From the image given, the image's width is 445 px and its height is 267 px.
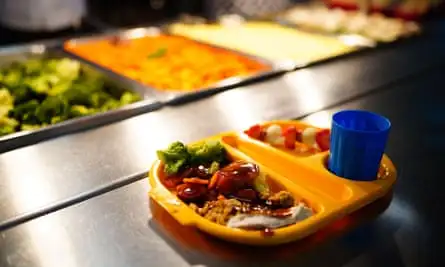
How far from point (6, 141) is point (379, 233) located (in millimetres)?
771

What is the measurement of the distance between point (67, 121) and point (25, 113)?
0.46 ft

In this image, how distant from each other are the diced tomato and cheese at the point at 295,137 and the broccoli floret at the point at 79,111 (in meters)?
0.45

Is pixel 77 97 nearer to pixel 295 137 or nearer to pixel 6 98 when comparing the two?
pixel 6 98

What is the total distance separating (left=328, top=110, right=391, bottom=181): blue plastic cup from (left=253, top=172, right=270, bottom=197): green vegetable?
0.14 m

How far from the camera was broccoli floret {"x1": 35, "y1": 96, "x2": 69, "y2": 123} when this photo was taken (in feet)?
4.24

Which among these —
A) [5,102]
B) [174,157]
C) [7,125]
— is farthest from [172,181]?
[5,102]

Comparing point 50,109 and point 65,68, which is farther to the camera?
point 65,68

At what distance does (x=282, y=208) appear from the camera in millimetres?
881

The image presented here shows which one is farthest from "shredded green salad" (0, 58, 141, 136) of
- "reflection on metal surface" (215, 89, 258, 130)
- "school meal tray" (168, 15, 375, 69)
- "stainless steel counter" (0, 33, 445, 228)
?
"school meal tray" (168, 15, 375, 69)

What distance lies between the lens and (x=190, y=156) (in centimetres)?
98

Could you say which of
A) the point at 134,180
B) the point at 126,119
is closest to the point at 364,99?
the point at 126,119

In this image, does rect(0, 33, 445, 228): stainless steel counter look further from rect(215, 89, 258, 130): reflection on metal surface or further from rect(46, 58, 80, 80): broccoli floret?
rect(46, 58, 80, 80): broccoli floret

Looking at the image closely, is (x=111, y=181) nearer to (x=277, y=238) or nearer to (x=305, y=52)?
(x=277, y=238)

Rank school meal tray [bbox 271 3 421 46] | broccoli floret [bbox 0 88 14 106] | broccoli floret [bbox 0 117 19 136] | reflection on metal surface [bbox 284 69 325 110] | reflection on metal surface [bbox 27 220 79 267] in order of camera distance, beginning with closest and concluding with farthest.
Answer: reflection on metal surface [bbox 27 220 79 267]
broccoli floret [bbox 0 117 19 136]
broccoli floret [bbox 0 88 14 106]
reflection on metal surface [bbox 284 69 325 110]
school meal tray [bbox 271 3 421 46]
